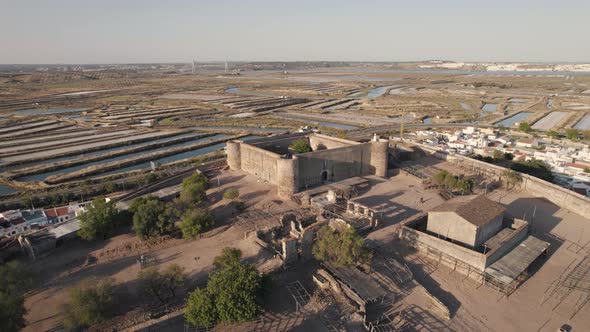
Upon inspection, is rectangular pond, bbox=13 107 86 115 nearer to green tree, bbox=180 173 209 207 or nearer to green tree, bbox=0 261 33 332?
green tree, bbox=180 173 209 207

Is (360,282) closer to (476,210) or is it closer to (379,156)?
(476,210)

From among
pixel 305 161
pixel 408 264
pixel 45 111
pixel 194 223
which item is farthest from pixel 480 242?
pixel 45 111

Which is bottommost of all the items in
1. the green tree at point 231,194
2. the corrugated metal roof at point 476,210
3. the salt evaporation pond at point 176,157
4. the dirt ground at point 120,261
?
the salt evaporation pond at point 176,157

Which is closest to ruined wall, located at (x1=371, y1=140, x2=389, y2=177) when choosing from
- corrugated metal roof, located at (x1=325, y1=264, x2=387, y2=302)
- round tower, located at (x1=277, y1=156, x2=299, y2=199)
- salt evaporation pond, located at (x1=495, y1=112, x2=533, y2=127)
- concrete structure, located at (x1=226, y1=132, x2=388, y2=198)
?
concrete structure, located at (x1=226, y1=132, x2=388, y2=198)

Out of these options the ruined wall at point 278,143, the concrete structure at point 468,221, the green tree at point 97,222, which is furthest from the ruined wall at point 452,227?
the green tree at point 97,222

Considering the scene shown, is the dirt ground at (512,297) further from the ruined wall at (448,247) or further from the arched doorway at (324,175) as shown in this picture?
the arched doorway at (324,175)

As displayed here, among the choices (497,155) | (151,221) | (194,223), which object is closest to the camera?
(194,223)

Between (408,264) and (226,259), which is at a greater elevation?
(226,259)
